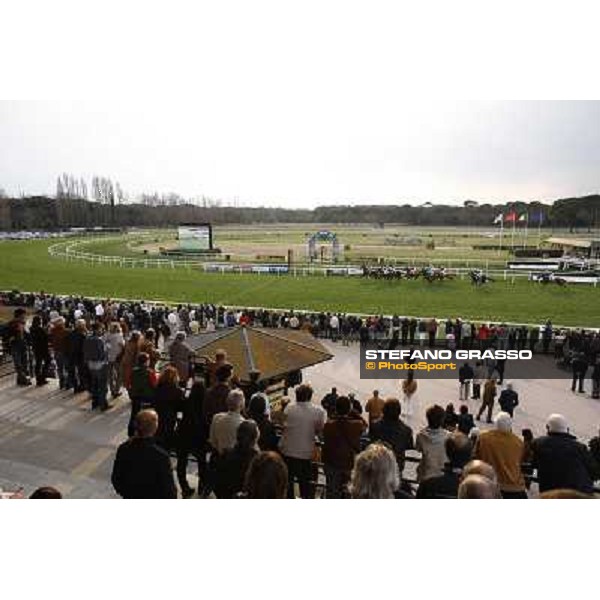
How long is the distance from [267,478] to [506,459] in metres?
2.03

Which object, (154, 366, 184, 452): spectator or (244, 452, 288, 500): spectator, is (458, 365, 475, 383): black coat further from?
(244, 452, 288, 500): spectator

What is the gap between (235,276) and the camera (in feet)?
99.9

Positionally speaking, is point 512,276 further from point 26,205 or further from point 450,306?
point 26,205

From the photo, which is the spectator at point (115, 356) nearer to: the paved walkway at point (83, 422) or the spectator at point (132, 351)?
the paved walkway at point (83, 422)

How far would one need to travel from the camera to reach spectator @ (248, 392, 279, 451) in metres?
4.84

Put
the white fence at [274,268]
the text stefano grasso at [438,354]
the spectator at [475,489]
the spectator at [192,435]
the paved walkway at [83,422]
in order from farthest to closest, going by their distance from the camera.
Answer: the white fence at [274,268] < the text stefano grasso at [438,354] < the paved walkway at [83,422] < the spectator at [192,435] < the spectator at [475,489]

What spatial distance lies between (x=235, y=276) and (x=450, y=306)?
42.6ft

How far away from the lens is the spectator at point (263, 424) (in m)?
4.84

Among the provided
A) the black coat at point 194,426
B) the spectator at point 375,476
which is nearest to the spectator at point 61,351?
the black coat at point 194,426

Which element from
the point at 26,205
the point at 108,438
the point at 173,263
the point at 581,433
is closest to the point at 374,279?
the point at 173,263

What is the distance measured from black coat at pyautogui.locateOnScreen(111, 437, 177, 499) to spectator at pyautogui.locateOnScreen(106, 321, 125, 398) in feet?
16.1

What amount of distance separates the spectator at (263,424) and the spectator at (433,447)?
1256mm

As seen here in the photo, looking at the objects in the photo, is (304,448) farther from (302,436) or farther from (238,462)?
(238,462)

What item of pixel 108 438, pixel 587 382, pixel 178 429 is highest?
pixel 178 429
